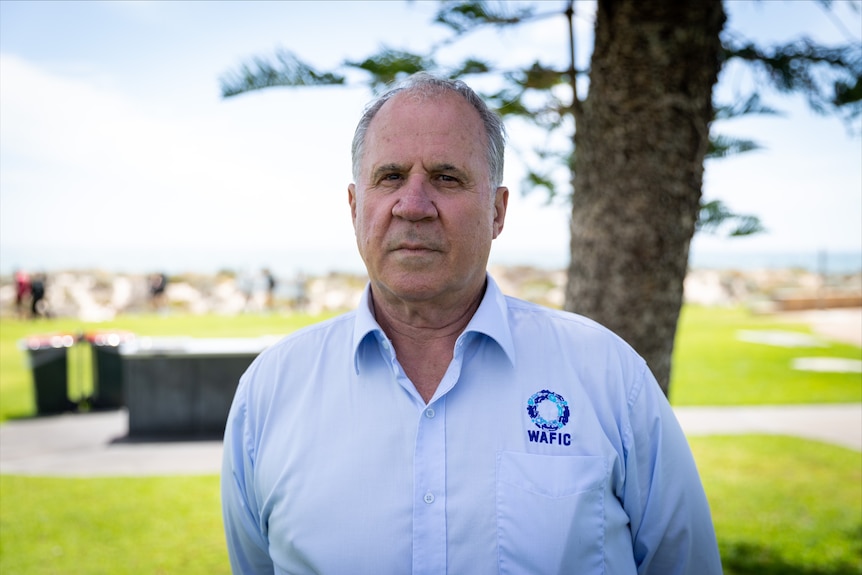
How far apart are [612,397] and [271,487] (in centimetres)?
101

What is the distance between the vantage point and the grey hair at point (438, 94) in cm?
196

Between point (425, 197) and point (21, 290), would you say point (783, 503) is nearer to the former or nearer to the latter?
point (425, 197)

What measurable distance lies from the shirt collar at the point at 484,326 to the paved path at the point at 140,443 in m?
5.22

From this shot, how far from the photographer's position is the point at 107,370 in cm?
910

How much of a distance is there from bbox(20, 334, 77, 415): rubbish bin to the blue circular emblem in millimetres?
8567

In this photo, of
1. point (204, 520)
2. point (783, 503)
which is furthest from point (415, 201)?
point (783, 503)

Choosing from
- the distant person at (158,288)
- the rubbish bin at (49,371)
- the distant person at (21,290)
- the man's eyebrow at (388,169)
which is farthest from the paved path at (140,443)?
the distant person at (158,288)

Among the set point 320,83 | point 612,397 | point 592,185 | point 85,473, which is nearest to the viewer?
point 612,397

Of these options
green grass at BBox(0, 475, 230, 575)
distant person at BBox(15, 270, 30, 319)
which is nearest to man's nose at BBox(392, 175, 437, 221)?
green grass at BBox(0, 475, 230, 575)

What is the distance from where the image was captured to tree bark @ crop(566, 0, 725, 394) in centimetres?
311

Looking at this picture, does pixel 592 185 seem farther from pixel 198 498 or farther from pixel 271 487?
pixel 198 498

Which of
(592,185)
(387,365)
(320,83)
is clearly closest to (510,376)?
(387,365)

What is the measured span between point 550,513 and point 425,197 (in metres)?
0.92

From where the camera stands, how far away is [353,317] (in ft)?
7.00
